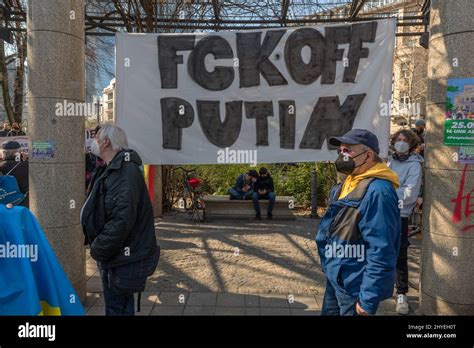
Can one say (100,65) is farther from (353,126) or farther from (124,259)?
(124,259)

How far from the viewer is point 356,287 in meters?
2.63

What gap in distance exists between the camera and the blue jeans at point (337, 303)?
2709 mm

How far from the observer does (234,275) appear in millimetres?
5570

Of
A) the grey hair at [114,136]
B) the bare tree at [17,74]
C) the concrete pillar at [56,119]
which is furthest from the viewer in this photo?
the bare tree at [17,74]

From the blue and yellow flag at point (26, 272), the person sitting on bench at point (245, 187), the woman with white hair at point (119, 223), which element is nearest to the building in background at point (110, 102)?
the woman with white hair at point (119, 223)

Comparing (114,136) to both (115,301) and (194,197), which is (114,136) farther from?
(194,197)

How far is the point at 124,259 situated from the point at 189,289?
226cm

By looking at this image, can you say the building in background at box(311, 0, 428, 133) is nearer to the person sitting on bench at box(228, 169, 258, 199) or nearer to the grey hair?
the person sitting on bench at box(228, 169, 258, 199)

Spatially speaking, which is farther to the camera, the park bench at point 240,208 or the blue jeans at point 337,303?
the park bench at point 240,208

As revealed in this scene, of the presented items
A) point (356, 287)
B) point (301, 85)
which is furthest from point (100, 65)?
point (356, 287)

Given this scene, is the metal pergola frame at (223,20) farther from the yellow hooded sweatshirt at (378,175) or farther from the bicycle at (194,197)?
the yellow hooded sweatshirt at (378,175)

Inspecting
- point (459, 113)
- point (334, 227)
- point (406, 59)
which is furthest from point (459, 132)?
point (406, 59)

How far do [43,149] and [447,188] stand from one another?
430 cm

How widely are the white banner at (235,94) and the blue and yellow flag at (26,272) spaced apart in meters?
3.46
